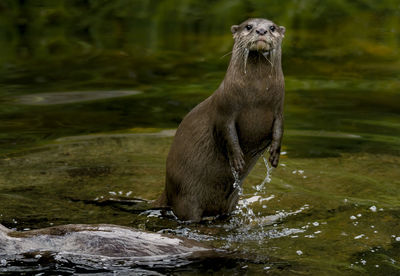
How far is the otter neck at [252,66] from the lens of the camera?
479 cm

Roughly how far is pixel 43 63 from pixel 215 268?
238 inches

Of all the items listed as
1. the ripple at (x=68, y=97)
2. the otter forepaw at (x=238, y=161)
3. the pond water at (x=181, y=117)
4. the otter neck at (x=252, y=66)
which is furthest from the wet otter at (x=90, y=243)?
the ripple at (x=68, y=97)

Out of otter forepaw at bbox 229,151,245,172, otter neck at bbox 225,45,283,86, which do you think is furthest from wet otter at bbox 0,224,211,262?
otter neck at bbox 225,45,283,86

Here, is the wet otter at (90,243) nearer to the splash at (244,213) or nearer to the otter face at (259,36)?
the splash at (244,213)

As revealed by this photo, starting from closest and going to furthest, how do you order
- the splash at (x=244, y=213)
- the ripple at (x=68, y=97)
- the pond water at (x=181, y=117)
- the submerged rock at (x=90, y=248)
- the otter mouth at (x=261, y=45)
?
the submerged rock at (x=90, y=248), the otter mouth at (x=261, y=45), the pond water at (x=181, y=117), the splash at (x=244, y=213), the ripple at (x=68, y=97)

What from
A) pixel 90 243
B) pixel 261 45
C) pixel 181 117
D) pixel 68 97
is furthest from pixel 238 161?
pixel 68 97

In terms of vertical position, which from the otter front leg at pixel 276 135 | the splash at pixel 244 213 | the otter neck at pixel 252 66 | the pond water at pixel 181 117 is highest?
the otter neck at pixel 252 66

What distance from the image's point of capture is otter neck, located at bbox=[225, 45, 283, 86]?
4789 mm

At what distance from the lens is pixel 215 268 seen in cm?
409

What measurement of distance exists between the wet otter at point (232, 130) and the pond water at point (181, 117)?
0.19m

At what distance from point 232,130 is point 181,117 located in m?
2.81

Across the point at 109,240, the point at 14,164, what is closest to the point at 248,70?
the point at 109,240

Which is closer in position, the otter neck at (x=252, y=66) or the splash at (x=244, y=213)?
the otter neck at (x=252, y=66)

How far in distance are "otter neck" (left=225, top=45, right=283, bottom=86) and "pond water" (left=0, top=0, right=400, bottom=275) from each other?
86 centimetres
